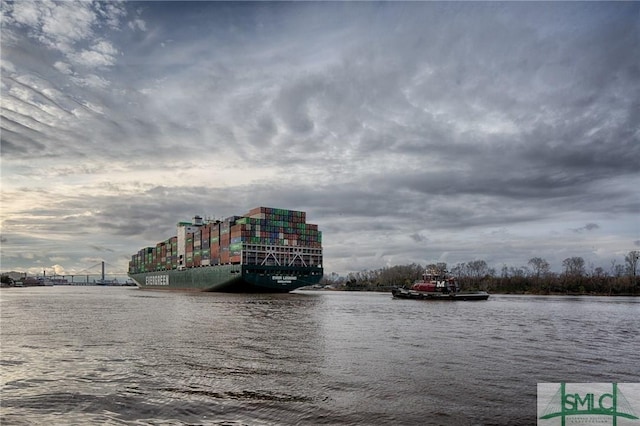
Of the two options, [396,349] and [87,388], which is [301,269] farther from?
[87,388]

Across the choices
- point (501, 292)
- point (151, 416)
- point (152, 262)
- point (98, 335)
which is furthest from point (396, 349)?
point (152, 262)

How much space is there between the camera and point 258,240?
9412cm

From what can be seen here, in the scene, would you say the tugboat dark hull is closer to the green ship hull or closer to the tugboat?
the tugboat

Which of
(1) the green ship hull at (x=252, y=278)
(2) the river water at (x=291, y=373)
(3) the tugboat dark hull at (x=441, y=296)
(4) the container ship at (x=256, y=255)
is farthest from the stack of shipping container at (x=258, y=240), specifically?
(2) the river water at (x=291, y=373)

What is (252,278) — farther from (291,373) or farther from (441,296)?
(291,373)

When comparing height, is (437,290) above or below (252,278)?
below

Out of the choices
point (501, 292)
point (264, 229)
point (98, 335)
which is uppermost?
point (264, 229)

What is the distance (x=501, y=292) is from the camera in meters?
134

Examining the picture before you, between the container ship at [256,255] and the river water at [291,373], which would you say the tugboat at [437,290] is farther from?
the river water at [291,373]

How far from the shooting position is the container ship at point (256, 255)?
89.4 m

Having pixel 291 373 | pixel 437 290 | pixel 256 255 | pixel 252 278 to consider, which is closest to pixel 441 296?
pixel 437 290

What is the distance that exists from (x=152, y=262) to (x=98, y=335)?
132025 millimetres

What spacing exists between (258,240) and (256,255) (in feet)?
11.2

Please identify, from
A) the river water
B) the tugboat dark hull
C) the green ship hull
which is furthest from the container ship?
the river water
